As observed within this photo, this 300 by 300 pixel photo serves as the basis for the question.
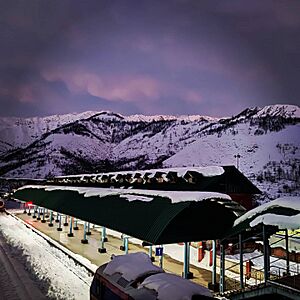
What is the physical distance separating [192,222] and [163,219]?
1.43 meters

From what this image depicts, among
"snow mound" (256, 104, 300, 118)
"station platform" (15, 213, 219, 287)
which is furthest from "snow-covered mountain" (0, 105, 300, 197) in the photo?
"station platform" (15, 213, 219, 287)

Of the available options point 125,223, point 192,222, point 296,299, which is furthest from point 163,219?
point 296,299

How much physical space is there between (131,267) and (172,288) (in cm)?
244

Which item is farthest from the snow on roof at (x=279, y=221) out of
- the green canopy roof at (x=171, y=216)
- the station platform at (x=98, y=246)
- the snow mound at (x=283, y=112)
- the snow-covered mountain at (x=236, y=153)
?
the snow mound at (x=283, y=112)

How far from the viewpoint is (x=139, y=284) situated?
33.1 ft

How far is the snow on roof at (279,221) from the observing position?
1125cm

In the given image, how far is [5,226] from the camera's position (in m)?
39.6

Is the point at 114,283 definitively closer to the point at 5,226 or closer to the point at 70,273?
the point at 70,273

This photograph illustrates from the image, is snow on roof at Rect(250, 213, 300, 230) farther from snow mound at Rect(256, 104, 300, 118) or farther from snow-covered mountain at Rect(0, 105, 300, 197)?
snow mound at Rect(256, 104, 300, 118)

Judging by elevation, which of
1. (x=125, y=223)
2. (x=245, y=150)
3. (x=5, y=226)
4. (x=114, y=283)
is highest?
(x=245, y=150)

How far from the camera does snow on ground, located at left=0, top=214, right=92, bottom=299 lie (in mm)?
15008

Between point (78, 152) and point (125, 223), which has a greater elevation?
point (78, 152)

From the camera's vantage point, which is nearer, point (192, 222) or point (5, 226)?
point (192, 222)

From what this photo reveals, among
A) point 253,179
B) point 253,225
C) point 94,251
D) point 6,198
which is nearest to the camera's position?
point 253,225
